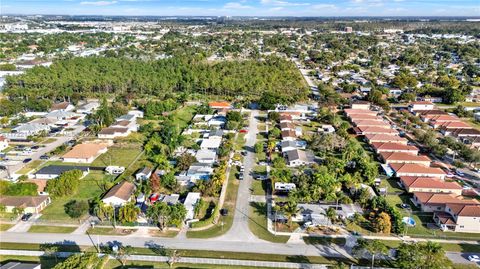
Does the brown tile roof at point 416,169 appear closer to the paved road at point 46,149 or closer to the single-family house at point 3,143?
the paved road at point 46,149

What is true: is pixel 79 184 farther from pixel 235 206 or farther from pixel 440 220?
pixel 440 220

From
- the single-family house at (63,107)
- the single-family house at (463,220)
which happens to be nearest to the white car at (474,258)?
the single-family house at (463,220)

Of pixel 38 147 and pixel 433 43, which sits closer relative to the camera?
pixel 38 147

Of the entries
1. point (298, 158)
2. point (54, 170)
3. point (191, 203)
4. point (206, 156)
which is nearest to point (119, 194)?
point (191, 203)

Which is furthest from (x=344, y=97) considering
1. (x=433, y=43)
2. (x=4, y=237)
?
(x=433, y=43)

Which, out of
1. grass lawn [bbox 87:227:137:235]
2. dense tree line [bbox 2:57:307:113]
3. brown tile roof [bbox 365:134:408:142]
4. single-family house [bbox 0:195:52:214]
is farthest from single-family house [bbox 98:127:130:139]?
brown tile roof [bbox 365:134:408:142]

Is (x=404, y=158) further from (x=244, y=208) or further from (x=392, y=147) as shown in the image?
(x=244, y=208)
